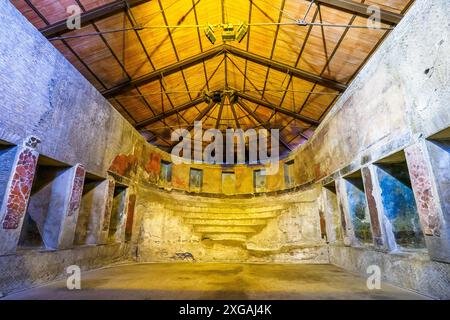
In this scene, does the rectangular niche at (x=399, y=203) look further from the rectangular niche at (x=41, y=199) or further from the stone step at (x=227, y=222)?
the rectangular niche at (x=41, y=199)

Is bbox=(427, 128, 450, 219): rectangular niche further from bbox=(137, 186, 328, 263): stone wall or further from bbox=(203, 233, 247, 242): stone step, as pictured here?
bbox=(203, 233, 247, 242): stone step

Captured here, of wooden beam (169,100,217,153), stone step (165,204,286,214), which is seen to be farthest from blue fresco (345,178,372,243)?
wooden beam (169,100,217,153)

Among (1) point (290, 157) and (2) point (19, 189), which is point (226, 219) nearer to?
(1) point (290, 157)

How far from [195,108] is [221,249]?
6416 mm

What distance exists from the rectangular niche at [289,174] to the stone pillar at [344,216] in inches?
153

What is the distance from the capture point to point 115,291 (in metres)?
3.56

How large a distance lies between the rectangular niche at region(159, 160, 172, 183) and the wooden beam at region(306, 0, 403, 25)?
8.21 m

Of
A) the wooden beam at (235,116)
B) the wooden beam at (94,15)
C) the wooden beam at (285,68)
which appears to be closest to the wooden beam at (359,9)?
the wooden beam at (285,68)

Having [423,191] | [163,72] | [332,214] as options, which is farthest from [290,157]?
[423,191]

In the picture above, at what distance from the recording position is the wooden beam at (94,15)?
206 inches

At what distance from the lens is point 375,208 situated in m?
4.85

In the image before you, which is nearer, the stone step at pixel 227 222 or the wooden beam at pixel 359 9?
the wooden beam at pixel 359 9
